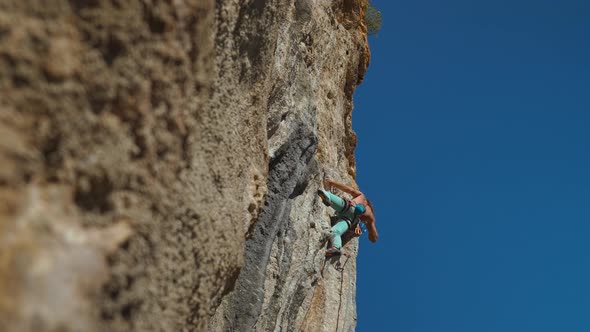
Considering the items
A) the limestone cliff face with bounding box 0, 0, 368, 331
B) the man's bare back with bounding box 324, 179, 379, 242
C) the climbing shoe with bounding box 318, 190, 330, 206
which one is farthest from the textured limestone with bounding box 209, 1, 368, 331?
the limestone cliff face with bounding box 0, 0, 368, 331

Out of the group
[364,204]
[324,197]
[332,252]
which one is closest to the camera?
[324,197]

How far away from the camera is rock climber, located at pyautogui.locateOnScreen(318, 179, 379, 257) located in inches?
311

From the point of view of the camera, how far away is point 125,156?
6.86ft

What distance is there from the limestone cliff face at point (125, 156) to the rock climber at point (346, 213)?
3.86 meters

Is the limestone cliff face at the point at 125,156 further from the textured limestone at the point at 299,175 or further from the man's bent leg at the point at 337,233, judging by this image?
the man's bent leg at the point at 337,233

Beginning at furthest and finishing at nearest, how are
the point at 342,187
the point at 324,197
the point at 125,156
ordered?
the point at 342,187, the point at 324,197, the point at 125,156

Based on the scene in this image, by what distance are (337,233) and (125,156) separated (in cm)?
611

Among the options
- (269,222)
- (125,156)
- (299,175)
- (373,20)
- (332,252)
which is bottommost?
(125,156)

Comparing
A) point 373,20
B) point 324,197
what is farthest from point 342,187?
point 373,20

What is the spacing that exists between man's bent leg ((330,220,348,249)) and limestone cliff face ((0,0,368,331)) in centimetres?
392

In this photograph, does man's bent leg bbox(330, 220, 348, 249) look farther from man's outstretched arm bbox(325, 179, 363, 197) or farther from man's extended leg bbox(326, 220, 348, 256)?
man's outstretched arm bbox(325, 179, 363, 197)

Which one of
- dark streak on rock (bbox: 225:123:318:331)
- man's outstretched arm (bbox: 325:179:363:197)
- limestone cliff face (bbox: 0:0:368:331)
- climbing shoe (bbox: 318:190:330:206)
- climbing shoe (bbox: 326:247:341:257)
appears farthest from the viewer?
man's outstretched arm (bbox: 325:179:363:197)

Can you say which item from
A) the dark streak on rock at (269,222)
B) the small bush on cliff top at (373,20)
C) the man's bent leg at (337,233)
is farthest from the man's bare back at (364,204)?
the small bush on cliff top at (373,20)

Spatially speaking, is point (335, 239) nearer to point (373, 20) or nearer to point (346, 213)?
point (346, 213)
